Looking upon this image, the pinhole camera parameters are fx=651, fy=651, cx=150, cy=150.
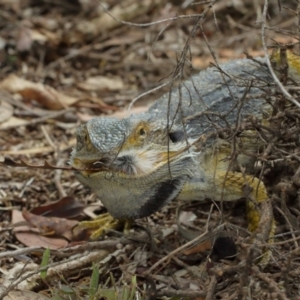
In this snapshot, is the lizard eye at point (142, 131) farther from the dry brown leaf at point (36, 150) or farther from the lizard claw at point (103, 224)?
the dry brown leaf at point (36, 150)

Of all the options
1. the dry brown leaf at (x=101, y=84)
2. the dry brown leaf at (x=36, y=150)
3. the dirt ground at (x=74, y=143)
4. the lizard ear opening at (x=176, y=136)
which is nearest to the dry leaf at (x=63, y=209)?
the dirt ground at (x=74, y=143)

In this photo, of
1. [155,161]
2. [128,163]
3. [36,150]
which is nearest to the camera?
[128,163]

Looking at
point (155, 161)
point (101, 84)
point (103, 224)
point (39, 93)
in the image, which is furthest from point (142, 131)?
point (101, 84)

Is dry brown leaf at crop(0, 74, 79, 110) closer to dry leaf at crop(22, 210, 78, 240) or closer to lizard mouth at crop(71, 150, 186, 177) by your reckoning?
dry leaf at crop(22, 210, 78, 240)

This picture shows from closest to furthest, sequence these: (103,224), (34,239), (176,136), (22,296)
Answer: (22,296) < (176,136) < (34,239) < (103,224)

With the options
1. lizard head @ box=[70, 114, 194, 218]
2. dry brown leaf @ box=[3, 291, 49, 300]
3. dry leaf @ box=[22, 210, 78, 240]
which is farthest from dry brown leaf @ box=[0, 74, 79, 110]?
dry brown leaf @ box=[3, 291, 49, 300]

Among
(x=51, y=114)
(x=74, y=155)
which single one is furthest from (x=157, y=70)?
(x=74, y=155)

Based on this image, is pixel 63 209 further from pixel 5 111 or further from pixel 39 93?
pixel 39 93
